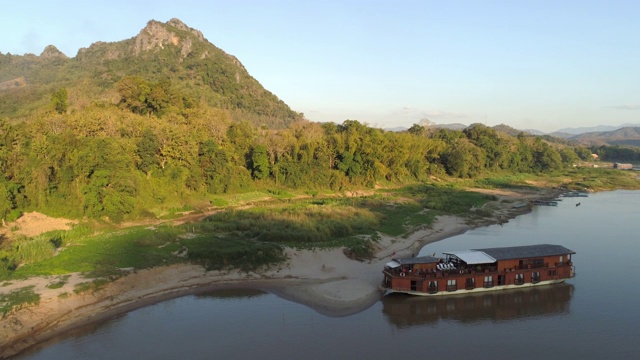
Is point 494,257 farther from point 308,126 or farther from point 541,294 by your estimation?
point 308,126

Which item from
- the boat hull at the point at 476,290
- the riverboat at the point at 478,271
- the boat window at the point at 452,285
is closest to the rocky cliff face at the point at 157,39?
the riverboat at the point at 478,271

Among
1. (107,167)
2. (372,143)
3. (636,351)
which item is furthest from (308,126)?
(636,351)

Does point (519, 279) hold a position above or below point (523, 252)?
below

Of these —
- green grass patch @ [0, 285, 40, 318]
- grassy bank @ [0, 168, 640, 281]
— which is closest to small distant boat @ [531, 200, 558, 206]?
grassy bank @ [0, 168, 640, 281]

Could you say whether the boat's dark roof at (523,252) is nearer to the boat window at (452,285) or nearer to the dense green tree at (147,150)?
the boat window at (452,285)

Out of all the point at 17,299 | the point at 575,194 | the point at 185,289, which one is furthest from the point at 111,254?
the point at 575,194

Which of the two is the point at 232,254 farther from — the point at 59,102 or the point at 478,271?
the point at 59,102

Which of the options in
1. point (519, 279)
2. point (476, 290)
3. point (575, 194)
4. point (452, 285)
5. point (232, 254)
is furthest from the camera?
point (575, 194)

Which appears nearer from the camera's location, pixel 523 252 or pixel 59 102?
pixel 523 252
